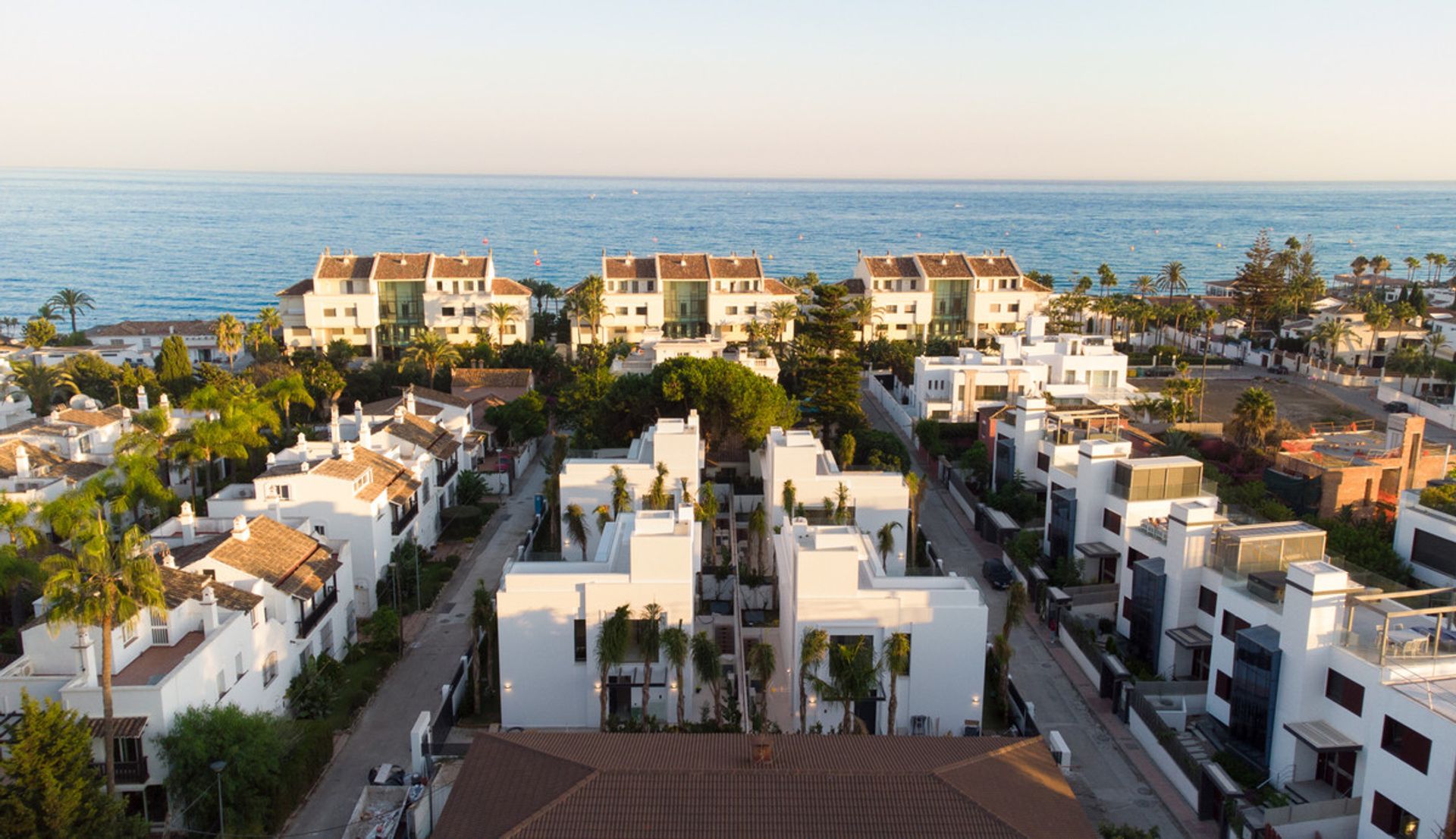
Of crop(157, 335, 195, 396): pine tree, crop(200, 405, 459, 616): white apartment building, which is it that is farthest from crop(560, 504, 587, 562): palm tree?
crop(157, 335, 195, 396): pine tree

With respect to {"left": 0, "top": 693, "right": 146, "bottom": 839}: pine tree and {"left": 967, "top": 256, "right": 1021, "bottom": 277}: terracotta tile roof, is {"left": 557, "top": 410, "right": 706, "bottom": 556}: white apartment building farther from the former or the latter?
{"left": 967, "top": 256, "right": 1021, "bottom": 277}: terracotta tile roof

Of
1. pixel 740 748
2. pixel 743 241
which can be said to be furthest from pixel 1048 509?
pixel 743 241

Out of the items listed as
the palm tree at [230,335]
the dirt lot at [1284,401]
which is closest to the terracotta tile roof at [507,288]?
the palm tree at [230,335]

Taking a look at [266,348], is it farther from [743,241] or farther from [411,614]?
[743,241]

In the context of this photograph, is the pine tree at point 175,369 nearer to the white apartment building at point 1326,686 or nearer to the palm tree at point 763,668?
the palm tree at point 763,668

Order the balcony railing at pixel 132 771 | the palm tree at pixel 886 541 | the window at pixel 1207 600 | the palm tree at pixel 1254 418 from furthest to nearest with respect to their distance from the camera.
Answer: the palm tree at pixel 1254 418, the palm tree at pixel 886 541, the window at pixel 1207 600, the balcony railing at pixel 132 771

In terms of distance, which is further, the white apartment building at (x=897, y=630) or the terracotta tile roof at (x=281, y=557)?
the terracotta tile roof at (x=281, y=557)
